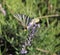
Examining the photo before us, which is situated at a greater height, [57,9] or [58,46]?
[57,9]

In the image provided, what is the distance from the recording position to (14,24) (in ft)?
3.27

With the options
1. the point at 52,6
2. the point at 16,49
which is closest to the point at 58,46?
the point at 16,49

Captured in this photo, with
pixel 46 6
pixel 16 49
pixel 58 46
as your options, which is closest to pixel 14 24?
pixel 16 49

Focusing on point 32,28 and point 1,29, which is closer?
point 32,28

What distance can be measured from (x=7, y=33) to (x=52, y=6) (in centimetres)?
41

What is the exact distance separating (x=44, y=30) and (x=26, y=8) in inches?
9.9

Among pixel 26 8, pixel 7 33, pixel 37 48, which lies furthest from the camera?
pixel 26 8

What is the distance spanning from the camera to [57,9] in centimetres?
133

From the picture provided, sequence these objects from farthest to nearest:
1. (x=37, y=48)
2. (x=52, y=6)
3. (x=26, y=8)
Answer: (x=52, y=6) → (x=26, y=8) → (x=37, y=48)

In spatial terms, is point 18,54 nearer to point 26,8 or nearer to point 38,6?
point 26,8

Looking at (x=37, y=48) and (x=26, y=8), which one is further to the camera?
(x=26, y=8)

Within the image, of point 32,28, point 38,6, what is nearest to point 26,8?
point 38,6

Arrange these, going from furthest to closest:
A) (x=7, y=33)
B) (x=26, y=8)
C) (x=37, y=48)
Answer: (x=26, y=8)
(x=7, y=33)
(x=37, y=48)

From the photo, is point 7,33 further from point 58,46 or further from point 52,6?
point 52,6
